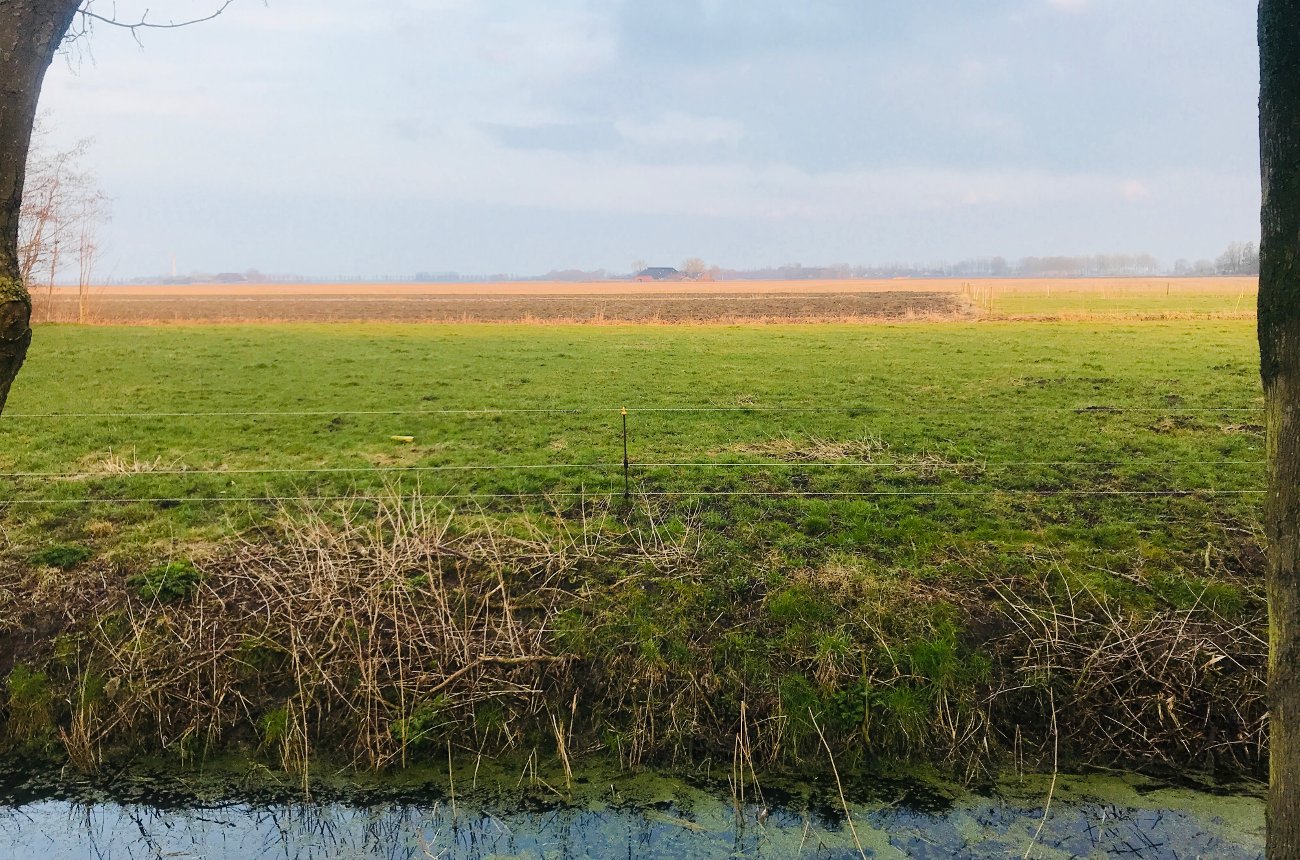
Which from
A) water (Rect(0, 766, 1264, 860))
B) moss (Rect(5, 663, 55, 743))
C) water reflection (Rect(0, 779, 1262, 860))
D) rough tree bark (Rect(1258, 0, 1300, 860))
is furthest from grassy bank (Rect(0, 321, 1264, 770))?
rough tree bark (Rect(1258, 0, 1300, 860))

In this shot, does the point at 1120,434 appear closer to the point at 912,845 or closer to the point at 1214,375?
the point at 1214,375

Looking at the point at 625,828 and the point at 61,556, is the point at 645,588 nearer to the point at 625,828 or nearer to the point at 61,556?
the point at 625,828

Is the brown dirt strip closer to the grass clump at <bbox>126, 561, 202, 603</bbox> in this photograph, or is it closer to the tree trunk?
the grass clump at <bbox>126, 561, 202, 603</bbox>

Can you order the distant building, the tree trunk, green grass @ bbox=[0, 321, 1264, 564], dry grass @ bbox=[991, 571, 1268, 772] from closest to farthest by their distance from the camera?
the tree trunk
dry grass @ bbox=[991, 571, 1268, 772]
green grass @ bbox=[0, 321, 1264, 564]
the distant building

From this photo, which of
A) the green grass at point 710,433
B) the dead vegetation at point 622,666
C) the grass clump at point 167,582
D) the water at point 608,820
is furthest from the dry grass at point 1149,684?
the grass clump at point 167,582

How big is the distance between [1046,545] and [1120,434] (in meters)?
5.18

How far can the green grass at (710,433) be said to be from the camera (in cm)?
977

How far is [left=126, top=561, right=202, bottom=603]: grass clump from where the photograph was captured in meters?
8.24

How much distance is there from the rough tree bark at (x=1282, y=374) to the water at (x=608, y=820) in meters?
2.81

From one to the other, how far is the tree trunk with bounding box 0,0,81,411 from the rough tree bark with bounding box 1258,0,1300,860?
451 centimetres

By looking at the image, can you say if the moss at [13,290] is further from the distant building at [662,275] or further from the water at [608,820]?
the distant building at [662,275]

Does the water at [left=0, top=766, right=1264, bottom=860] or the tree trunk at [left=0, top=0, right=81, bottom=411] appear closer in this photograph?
the tree trunk at [left=0, top=0, right=81, bottom=411]

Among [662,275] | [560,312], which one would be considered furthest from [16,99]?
[662,275]

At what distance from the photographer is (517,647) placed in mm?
7629
